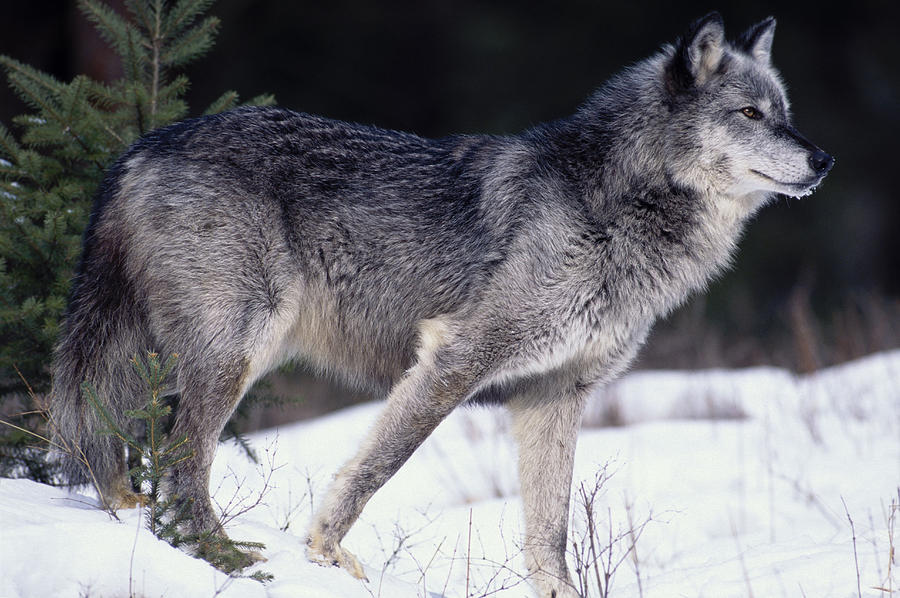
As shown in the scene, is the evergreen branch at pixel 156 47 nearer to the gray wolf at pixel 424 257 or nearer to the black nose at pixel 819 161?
the gray wolf at pixel 424 257

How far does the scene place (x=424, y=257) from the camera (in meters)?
4.13

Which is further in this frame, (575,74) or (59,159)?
(575,74)

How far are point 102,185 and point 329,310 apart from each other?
1149 millimetres

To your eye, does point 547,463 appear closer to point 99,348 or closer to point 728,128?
point 728,128

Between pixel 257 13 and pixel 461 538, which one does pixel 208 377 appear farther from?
pixel 257 13

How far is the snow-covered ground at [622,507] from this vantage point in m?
2.96

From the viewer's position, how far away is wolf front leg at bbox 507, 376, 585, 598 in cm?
426

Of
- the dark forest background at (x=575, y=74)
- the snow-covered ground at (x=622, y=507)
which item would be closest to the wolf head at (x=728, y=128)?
the snow-covered ground at (x=622, y=507)

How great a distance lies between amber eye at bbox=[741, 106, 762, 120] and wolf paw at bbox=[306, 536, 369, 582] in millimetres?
2603

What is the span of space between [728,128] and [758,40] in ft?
2.38

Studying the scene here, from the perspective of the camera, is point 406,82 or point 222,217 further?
point 406,82

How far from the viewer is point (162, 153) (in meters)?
3.99

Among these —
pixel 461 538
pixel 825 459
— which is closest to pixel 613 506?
pixel 461 538

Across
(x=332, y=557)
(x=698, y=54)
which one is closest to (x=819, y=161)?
(x=698, y=54)
